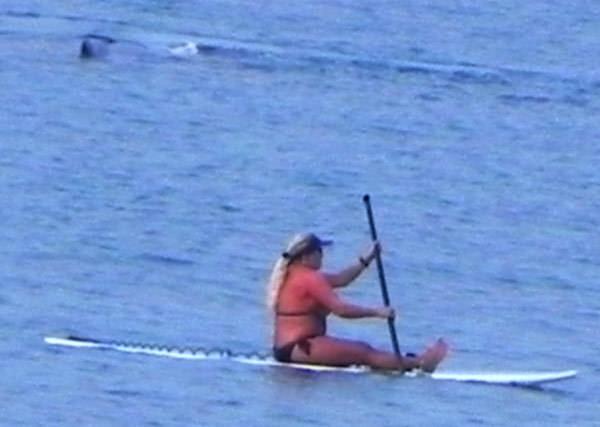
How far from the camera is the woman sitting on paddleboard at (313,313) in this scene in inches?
1025

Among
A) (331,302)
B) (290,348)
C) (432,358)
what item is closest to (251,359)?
(290,348)

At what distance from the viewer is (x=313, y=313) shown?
86.2ft

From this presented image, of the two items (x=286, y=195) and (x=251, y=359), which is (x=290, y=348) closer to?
(x=251, y=359)

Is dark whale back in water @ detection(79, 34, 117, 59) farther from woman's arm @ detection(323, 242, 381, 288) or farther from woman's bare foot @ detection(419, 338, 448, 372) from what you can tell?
woman's bare foot @ detection(419, 338, 448, 372)

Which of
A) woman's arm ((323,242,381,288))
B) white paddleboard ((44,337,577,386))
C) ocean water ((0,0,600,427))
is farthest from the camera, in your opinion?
white paddleboard ((44,337,577,386))

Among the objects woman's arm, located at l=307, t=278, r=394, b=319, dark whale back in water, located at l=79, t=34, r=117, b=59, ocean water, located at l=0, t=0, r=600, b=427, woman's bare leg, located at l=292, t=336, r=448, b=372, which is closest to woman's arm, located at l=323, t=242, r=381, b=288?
woman's arm, located at l=307, t=278, r=394, b=319

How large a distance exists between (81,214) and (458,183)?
5896 millimetres

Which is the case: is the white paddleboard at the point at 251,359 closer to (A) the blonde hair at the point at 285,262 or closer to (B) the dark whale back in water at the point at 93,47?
(A) the blonde hair at the point at 285,262

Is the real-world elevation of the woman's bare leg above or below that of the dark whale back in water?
above

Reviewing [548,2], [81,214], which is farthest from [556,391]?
[548,2]

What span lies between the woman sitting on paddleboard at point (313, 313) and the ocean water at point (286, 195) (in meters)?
0.18

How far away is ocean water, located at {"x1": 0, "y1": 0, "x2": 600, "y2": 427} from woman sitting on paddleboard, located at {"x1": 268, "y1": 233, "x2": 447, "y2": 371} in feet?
0.59

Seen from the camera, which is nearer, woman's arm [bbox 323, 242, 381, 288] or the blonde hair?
the blonde hair

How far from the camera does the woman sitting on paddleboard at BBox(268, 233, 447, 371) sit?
26.0 metres
